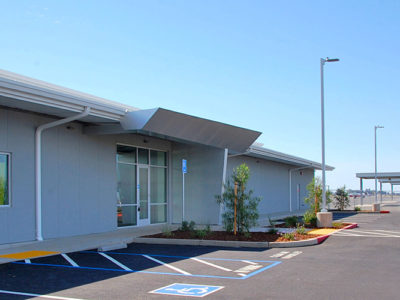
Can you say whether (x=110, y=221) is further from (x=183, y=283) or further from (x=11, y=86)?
(x=183, y=283)

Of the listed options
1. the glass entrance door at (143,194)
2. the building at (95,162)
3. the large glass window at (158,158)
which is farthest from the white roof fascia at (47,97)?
the large glass window at (158,158)

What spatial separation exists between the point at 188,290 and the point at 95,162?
31.8 ft

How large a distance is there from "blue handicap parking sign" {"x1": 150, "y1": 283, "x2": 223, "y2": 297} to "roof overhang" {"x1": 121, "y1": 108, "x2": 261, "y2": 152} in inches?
301

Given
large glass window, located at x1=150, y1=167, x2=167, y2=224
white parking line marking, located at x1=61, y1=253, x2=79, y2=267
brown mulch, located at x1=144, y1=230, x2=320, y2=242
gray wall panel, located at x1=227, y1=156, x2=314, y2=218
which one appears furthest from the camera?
gray wall panel, located at x1=227, y1=156, x2=314, y2=218

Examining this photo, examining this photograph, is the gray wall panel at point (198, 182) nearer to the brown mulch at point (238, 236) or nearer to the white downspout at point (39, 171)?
the brown mulch at point (238, 236)

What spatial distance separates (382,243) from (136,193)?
31.5 feet

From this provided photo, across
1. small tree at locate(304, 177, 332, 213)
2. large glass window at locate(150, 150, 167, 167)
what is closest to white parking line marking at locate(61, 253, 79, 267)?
large glass window at locate(150, 150, 167, 167)

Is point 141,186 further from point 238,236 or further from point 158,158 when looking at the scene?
point 238,236

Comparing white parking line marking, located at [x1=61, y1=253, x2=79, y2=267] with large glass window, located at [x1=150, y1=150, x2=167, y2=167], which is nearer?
white parking line marking, located at [x1=61, y1=253, x2=79, y2=267]

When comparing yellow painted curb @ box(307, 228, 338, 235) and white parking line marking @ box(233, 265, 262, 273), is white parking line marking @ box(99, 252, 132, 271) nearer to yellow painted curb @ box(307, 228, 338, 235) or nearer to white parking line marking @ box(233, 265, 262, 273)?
white parking line marking @ box(233, 265, 262, 273)

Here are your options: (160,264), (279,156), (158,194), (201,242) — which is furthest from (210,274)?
(279,156)

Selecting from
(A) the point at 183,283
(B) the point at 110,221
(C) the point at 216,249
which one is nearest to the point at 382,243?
(C) the point at 216,249

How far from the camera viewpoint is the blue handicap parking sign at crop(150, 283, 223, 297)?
7320mm

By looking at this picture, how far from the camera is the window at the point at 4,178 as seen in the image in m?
12.9
